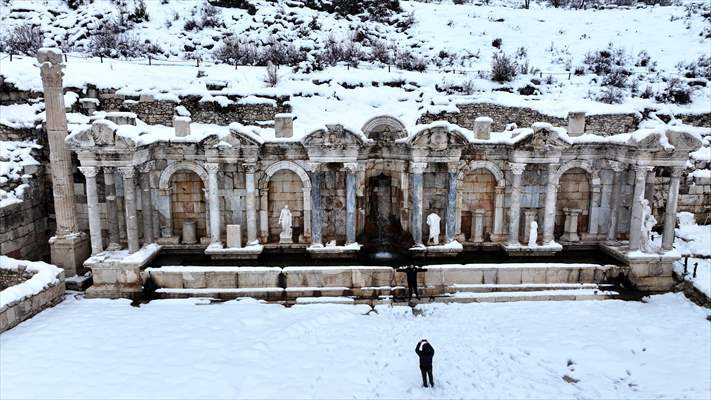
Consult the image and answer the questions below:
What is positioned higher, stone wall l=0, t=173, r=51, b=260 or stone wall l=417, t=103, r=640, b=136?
stone wall l=417, t=103, r=640, b=136

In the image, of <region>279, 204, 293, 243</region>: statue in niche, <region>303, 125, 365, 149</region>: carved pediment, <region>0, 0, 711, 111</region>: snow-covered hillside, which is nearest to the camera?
<region>303, 125, 365, 149</region>: carved pediment

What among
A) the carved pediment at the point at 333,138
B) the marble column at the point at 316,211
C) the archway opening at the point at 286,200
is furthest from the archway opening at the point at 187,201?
the carved pediment at the point at 333,138

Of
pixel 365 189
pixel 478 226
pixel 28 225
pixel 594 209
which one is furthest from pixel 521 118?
pixel 28 225

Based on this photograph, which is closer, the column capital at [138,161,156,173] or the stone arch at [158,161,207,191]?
the column capital at [138,161,156,173]

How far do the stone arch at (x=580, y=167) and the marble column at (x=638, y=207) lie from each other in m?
1.48

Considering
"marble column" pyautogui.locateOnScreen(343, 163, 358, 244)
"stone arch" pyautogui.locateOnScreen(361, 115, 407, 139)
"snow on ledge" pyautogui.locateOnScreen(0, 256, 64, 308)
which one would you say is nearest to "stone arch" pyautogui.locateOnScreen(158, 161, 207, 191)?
"snow on ledge" pyautogui.locateOnScreen(0, 256, 64, 308)

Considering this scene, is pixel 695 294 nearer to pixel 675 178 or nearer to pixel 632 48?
pixel 675 178

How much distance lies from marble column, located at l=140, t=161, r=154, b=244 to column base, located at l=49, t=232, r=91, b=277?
192cm

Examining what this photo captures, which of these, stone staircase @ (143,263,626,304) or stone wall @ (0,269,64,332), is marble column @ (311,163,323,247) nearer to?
stone staircase @ (143,263,626,304)

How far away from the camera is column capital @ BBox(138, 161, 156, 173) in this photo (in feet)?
49.1

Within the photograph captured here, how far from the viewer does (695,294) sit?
44.0ft

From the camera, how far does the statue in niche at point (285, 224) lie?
1586 cm

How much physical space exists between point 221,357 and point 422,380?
14.4 ft

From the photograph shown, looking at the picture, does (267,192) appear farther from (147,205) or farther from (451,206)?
(451,206)
